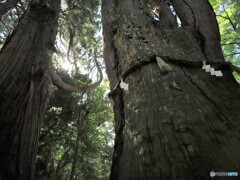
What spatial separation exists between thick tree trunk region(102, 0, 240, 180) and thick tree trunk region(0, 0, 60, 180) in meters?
1.46

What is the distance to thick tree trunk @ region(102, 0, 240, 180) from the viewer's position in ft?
2.93

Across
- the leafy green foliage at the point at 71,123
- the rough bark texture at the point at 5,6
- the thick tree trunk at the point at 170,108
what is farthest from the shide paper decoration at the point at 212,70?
the leafy green foliage at the point at 71,123

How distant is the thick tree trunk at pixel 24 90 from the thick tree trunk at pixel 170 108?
1.46 meters

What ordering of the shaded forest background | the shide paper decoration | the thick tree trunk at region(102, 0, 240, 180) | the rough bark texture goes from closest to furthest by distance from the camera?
the thick tree trunk at region(102, 0, 240, 180) → the shide paper decoration → the rough bark texture → the shaded forest background

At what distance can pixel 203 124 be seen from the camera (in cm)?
103

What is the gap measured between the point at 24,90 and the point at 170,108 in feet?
8.13

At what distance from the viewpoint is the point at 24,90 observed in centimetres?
288

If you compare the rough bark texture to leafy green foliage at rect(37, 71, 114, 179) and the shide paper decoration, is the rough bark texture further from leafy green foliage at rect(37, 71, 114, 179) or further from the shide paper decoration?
the shide paper decoration

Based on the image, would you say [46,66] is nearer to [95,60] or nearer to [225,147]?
[225,147]

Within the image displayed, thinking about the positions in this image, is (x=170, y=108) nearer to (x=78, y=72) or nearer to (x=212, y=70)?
(x=212, y=70)

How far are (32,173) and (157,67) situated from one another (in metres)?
2.32

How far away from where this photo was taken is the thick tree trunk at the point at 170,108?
89cm

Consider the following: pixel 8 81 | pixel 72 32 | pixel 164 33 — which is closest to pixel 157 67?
pixel 164 33

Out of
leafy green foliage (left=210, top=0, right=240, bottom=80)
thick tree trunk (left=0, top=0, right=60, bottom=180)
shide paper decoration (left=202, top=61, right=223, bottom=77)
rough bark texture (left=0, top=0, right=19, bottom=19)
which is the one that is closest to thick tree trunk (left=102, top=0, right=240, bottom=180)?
shide paper decoration (left=202, top=61, right=223, bottom=77)
